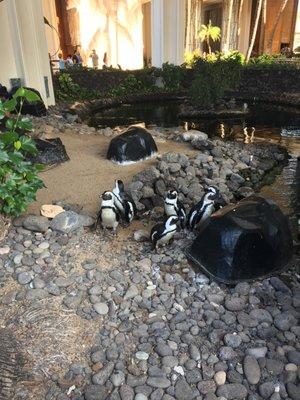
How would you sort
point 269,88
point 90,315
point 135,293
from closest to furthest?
point 90,315 < point 135,293 < point 269,88

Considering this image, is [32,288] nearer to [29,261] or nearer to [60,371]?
[29,261]

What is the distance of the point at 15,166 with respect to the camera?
3.72 m

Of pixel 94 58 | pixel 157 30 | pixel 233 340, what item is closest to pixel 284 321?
pixel 233 340

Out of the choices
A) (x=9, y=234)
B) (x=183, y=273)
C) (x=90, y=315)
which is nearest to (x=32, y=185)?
(x=9, y=234)

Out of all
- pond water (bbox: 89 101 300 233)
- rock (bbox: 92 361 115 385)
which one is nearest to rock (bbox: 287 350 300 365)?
rock (bbox: 92 361 115 385)

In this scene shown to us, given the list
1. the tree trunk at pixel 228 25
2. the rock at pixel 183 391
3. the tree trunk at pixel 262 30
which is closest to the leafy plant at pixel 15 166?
the rock at pixel 183 391

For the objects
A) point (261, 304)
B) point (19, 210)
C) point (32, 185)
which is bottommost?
point (261, 304)

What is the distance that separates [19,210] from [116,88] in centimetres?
1170

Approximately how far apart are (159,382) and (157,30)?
1548 cm

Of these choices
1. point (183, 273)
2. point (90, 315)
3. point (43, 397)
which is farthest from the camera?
point (183, 273)

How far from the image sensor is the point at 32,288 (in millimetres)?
3377

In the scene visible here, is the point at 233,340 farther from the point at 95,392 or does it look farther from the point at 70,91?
the point at 70,91

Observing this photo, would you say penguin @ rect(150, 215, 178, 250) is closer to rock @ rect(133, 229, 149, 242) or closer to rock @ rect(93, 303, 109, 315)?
rock @ rect(133, 229, 149, 242)

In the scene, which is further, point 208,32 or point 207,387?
point 208,32
